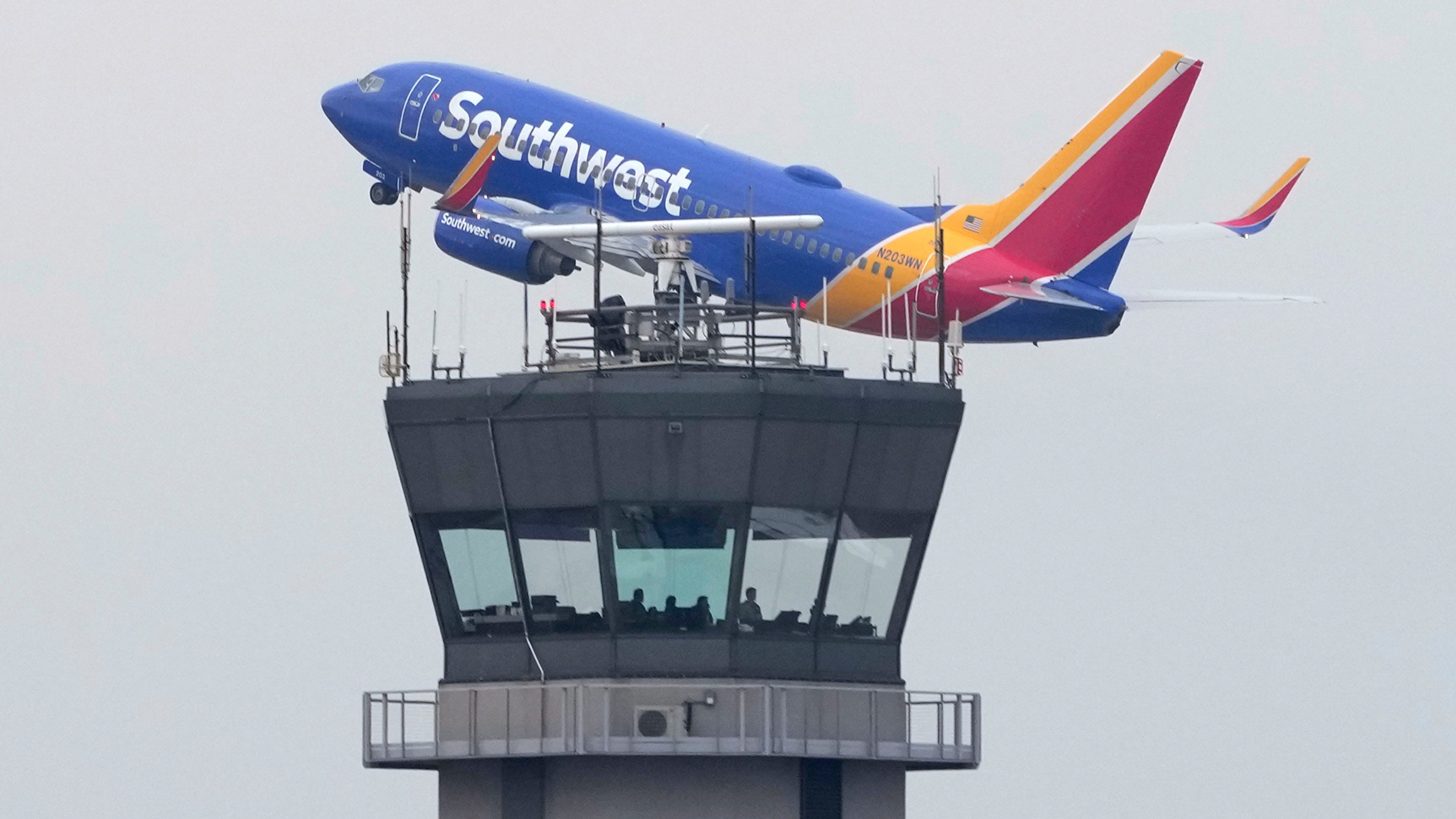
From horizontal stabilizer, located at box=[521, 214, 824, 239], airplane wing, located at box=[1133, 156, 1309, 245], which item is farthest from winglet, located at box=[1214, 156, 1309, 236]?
horizontal stabilizer, located at box=[521, 214, 824, 239]

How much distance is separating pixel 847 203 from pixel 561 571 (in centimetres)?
3341

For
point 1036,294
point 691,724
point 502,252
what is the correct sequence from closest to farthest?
point 691,724
point 502,252
point 1036,294

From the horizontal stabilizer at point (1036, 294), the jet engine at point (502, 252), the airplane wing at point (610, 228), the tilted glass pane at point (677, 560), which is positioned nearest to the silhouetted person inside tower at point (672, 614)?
the tilted glass pane at point (677, 560)

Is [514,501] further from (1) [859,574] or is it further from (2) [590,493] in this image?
(1) [859,574]

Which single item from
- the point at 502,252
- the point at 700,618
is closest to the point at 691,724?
the point at 700,618

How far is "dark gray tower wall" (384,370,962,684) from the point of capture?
3812cm

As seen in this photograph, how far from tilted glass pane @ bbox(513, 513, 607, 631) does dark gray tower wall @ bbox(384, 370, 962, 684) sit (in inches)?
0.8

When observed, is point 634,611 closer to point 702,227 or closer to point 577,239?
point 702,227

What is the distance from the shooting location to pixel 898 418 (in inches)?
1528

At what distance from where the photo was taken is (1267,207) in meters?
75.4

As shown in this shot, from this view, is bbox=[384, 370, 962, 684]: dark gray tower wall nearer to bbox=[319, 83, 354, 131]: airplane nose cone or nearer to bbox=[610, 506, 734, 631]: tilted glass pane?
bbox=[610, 506, 734, 631]: tilted glass pane

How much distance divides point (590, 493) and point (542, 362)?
196cm

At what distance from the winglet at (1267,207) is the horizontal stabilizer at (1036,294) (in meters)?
6.76

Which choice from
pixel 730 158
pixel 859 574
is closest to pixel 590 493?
pixel 859 574
